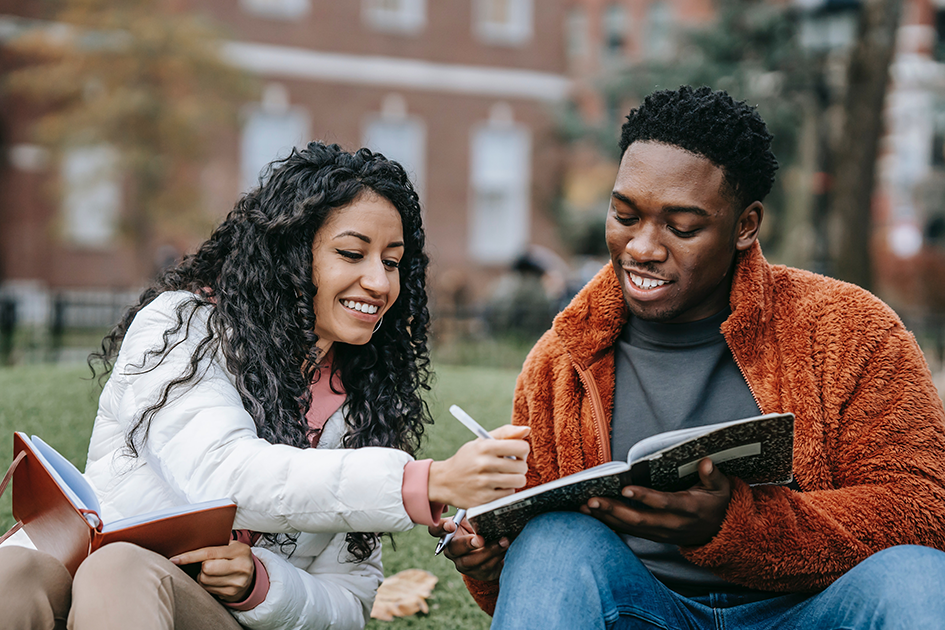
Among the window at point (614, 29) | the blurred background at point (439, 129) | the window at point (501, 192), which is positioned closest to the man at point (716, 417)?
the blurred background at point (439, 129)

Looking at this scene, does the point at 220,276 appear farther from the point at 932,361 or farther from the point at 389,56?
the point at 389,56

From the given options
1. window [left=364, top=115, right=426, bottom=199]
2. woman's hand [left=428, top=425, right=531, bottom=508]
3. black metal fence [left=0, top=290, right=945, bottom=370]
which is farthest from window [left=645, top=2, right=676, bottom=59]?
woman's hand [left=428, top=425, right=531, bottom=508]

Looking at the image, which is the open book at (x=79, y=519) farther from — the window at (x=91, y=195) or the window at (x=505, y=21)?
the window at (x=505, y=21)

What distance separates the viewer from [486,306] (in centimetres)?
926

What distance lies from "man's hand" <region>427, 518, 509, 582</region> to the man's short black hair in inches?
39.7

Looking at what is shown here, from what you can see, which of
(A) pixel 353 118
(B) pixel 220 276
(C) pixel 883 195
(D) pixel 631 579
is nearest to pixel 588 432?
(D) pixel 631 579

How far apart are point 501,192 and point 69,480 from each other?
725 inches

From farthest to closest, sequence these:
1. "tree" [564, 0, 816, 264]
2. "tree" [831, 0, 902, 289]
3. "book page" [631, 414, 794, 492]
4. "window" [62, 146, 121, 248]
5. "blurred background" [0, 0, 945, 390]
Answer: "window" [62, 146, 121, 248], "tree" [564, 0, 816, 264], "blurred background" [0, 0, 945, 390], "tree" [831, 0, 902, 289], "book page" [631, 414, 794, 492]

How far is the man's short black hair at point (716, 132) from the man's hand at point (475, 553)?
1008 mm

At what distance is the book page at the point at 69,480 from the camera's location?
6.25 feet

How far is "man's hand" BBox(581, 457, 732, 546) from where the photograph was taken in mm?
1879

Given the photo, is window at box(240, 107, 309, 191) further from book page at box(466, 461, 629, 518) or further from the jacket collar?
book page at box(466, 461, 629, 518)

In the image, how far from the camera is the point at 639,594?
2020 millimetres

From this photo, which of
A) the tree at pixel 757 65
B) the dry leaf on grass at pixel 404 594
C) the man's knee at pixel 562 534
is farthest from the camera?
the tree at pixel 757 65
